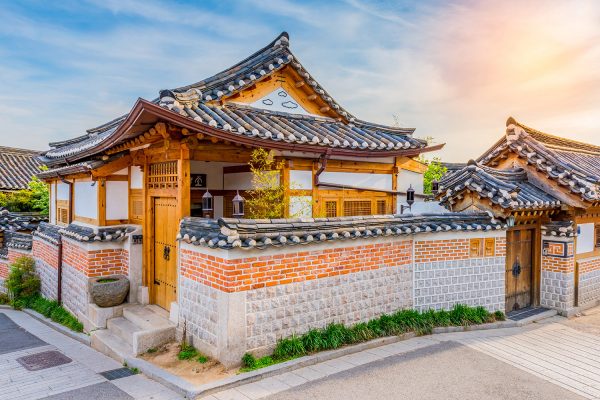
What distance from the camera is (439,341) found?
855 cm


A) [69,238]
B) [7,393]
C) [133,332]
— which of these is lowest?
[7,393]

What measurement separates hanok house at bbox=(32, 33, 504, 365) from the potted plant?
20 centimetres

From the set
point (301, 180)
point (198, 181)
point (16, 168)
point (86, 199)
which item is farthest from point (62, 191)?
point (16, 168)

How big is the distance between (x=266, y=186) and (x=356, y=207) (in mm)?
3013

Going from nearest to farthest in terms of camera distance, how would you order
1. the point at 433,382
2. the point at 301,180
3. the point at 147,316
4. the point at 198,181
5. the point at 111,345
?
the point at 433,382
the point at 111,345
the point at 147,316
the point at 301,180
the point at 198,181

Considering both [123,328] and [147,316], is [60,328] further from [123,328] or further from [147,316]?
[147,316]

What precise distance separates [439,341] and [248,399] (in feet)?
14.7

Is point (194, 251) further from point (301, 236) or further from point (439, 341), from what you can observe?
point (439, 341)

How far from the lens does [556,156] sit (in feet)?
39.3

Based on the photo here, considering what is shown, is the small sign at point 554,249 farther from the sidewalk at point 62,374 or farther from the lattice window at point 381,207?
the sidewalk at point 62,374

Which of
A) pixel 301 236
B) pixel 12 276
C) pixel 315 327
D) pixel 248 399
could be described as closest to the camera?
pixel 248 399

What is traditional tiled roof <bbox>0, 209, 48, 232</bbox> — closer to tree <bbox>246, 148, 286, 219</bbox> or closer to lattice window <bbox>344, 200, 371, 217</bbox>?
tree <bbox>246, 148, 286, 219</bbox>

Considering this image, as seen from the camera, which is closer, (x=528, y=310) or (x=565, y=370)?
(x=565, y=370)

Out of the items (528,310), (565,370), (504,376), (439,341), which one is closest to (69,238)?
(439,341)
